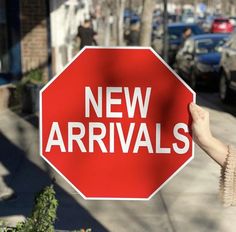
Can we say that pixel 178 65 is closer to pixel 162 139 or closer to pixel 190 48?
pixel 190 48

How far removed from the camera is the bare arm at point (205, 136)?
8.96 ft

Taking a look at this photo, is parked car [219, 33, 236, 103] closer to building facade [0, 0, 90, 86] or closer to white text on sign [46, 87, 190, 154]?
building facade [0, 0, 90, 86]

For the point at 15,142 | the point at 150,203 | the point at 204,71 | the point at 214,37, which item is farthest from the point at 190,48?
the point at 150,203

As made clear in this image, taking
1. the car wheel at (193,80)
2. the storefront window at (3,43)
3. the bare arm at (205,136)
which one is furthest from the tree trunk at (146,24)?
the bare arm at (205,136)

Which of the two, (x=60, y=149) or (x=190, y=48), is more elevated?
(x=60, y=149)

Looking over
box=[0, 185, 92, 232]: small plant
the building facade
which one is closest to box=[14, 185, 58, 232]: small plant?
box=[0, 185, 92, 232]: small plant

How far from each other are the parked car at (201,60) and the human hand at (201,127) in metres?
12.7

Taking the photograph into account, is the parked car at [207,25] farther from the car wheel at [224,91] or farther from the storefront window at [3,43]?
the storefront window at [3,43]

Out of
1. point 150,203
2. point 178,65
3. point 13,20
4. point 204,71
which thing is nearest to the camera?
point 150,203

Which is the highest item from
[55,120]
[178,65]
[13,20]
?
[55,120]

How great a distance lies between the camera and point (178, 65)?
18.5m

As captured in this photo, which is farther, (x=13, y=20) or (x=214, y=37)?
(x=214, y=37)

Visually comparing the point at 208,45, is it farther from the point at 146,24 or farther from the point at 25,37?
the point at 25,37

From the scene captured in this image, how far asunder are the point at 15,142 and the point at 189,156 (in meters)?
6.67
